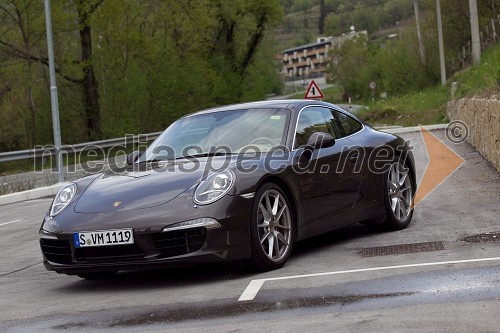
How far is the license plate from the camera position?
20.9 ft

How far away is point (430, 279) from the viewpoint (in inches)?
230

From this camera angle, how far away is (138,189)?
6742 mm

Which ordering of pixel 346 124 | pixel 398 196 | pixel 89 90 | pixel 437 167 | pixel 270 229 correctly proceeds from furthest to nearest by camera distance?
pixel 89 90 < pixel 437 167 < pixel 398 196 < pixel 346 124 < pixel 270 229

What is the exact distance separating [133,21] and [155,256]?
3816 centimetres

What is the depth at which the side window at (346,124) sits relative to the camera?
8.62m

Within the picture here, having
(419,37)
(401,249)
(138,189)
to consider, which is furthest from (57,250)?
(419,37)

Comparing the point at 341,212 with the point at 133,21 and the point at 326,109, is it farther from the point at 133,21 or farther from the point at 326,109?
the point at 133,21

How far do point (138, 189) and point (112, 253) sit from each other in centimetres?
58

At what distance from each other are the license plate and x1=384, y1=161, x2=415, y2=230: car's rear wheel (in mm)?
3287

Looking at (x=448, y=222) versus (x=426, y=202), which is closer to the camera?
(x=448, y=222)

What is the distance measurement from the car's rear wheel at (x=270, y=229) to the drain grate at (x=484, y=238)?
1.63 m

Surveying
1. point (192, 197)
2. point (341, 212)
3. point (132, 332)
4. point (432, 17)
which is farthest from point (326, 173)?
point (432, 17)

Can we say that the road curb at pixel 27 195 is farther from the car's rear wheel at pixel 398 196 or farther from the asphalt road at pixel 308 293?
the car's rear wheel at pixel 398 196

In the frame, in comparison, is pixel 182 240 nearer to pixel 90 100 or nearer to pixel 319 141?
pixel 319 141
